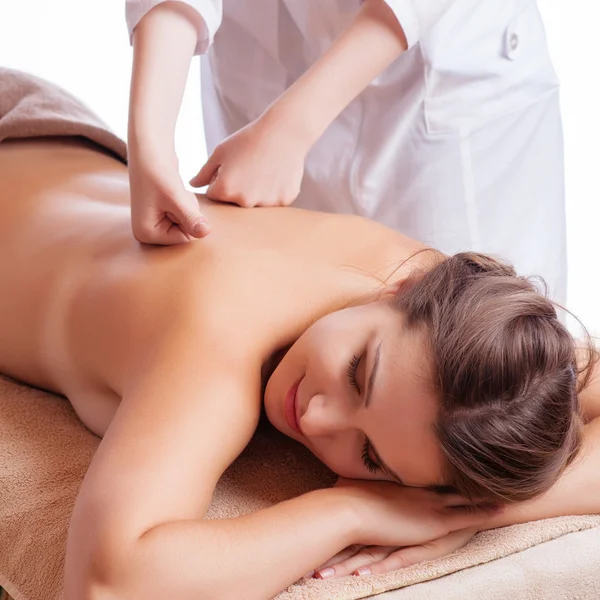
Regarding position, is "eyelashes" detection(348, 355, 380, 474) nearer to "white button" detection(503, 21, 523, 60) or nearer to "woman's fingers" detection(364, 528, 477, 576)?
"woman's fingers" detection(364, 528, 477, 576)

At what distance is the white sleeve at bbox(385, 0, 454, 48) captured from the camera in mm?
1478

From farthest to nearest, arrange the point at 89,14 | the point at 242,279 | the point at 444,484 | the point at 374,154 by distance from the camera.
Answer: the point at 89,14
the point at 374,154
the point at 242,279
the point at 444,484

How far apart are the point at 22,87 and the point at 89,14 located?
3.87 ft

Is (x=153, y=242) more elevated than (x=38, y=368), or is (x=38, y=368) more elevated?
(x=153, y=242)

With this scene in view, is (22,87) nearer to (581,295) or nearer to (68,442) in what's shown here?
(68,442)

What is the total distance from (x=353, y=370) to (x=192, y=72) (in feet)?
6.87

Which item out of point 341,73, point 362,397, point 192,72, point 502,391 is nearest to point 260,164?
point 341,73

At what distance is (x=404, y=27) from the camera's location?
1.49 metres

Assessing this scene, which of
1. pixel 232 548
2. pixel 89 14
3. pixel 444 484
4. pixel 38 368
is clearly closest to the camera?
pixel 232 548

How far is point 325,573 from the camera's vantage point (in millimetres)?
1135

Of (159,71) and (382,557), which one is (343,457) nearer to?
(382,557)

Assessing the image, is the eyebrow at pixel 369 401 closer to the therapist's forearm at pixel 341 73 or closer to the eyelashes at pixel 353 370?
the eyelashes at pixel 353 370

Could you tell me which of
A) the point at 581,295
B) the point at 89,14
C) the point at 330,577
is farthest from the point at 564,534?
the point at 89,14

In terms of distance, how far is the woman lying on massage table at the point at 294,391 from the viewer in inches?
41.4
